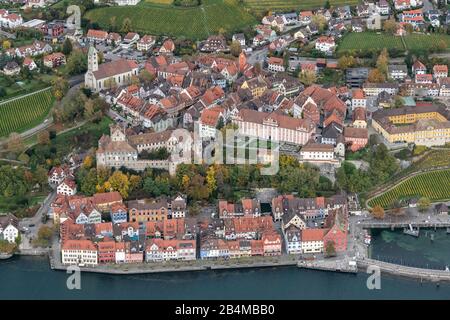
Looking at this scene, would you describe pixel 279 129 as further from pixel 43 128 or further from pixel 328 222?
pixel 43 128

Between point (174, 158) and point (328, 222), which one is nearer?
point (328, 222)

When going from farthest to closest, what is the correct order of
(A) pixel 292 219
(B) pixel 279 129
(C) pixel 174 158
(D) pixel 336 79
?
(D) pixel 336 79 → (B) pixel 279 129 → (C) pixel 174 158 → (A) pixel 292 219

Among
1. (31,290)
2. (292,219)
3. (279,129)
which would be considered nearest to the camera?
(31,290)

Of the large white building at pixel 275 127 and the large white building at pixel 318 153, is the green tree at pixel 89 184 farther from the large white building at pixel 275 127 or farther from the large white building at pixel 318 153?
the large white building at pixel 318 153

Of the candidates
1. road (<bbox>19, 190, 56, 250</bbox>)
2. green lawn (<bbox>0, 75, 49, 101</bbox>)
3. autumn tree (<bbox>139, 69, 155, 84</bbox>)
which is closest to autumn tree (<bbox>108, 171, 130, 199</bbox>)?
road (<bbox>19, 190, 56, 250</bbox>)

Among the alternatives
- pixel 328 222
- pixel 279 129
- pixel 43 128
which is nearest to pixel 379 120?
pixel 279 129

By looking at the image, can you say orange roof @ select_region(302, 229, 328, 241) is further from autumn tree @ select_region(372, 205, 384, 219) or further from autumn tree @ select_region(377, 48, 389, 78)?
autumn tree @ select_region(377, 48, 389, 78)
